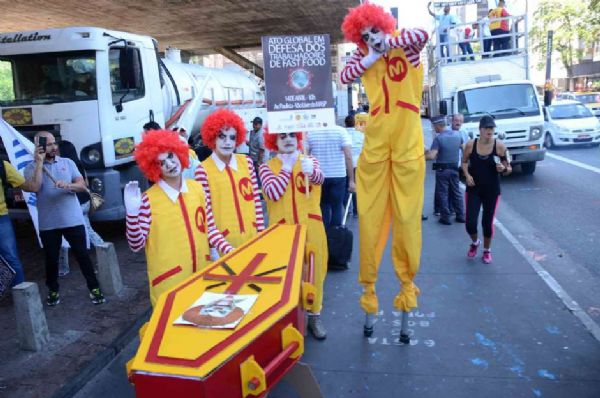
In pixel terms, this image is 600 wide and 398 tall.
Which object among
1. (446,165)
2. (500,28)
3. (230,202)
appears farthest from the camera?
(500,28)

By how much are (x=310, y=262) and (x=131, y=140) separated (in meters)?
4.60

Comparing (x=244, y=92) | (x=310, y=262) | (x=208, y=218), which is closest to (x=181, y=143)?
(x=208, y=218)

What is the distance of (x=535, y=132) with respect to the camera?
1091cm

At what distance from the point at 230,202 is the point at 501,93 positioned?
953 centimetres

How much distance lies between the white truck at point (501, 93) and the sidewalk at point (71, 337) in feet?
27.0

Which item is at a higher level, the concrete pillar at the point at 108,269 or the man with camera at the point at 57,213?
the man with camera at the point at 57,213

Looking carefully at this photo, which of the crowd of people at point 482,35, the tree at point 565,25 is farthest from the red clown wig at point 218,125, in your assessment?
the tree at point 565,25

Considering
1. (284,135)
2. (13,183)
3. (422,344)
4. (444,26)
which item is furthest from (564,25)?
(13,183)

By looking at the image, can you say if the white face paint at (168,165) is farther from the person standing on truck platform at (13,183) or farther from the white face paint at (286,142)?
the person standing on truck platform at (13,183)

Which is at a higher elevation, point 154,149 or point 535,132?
point 154,149

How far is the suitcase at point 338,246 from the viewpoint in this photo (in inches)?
224

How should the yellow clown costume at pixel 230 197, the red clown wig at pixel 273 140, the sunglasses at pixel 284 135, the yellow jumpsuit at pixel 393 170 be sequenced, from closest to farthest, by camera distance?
1. the yellow jumpsuit at pixel 393 170
2. the yellow clown costume at pixel 230 197
3. the sunglasses at pixel 284 135
4. the red clown wig at pixel 273 140

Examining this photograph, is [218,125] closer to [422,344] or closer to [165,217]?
[165,217]

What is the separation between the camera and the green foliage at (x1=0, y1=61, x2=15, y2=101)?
22.8 feet
